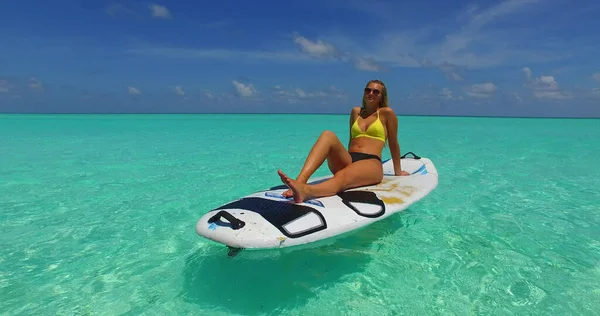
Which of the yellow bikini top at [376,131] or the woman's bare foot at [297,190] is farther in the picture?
the yellow bikini top at [376,131]

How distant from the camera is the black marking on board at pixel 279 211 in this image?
262 cm

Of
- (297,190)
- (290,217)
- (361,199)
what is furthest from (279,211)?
(361,199)

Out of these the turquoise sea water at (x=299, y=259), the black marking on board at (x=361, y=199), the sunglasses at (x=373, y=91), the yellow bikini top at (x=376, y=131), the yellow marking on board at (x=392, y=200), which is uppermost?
the sunglasses at (x=373, y=91)

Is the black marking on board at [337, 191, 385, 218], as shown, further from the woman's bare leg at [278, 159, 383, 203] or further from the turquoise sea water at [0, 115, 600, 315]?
the turquoise sea water at [0, 115, 600, 315]

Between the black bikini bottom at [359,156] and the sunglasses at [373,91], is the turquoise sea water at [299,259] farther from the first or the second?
the sunglasses at [373,91]

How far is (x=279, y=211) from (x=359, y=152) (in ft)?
5.28

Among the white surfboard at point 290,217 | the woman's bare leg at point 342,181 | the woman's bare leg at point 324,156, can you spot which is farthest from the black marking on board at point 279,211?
the woman's bare leg at point 324,156

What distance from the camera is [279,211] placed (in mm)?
2779

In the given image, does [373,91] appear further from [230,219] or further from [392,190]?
[230,219]

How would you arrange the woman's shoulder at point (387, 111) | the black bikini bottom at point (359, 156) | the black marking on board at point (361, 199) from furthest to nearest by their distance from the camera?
1. the woman's shoulder at point (387, 111)
2. the black bikini bottom at point (359, 156)
3. the black marking on board at point (361, 199)

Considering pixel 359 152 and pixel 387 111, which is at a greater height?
pixel 387 111

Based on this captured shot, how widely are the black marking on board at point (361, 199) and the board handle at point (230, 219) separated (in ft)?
3.30

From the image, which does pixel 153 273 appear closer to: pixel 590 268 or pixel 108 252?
pixel 108 252

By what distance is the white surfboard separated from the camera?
8.16 ft
